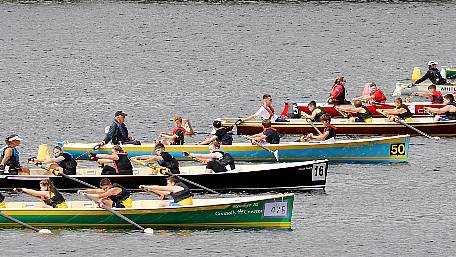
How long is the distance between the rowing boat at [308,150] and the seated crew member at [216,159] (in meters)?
3.63

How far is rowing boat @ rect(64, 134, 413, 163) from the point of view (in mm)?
58750

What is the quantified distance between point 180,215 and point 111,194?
2.38m

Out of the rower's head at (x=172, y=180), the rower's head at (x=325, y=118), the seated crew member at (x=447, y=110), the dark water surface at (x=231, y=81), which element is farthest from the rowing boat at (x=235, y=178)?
the seated crew member at (x=447, y=110)

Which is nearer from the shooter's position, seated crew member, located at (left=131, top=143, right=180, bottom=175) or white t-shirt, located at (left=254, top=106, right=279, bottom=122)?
seated crew member, located at (left=131, top=143, right=180, bottom=175)

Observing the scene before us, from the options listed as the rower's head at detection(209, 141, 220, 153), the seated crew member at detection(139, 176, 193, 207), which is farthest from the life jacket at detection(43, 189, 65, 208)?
the rower's head at detection(209, 141, 220, 153)

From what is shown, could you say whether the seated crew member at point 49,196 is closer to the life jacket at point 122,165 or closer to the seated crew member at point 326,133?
the life jacket at point 122,165

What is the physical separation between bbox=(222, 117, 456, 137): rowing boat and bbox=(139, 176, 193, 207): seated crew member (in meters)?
16.3

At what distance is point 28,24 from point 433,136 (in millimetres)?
59603

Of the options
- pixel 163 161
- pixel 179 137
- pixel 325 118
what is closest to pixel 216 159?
pixel 163 161

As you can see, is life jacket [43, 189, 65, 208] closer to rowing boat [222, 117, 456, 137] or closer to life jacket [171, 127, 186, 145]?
life jacket [171, 127, 186, 145]

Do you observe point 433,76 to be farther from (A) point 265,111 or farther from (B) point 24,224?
(B) point 24,224

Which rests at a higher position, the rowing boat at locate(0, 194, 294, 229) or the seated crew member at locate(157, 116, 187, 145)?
the seated crew member at locate(157, 116, 187, 145)

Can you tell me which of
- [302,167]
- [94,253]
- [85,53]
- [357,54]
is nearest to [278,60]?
[357,54]

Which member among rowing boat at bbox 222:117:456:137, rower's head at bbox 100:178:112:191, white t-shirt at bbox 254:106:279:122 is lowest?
rower's head at bbox 100:178:112:191
